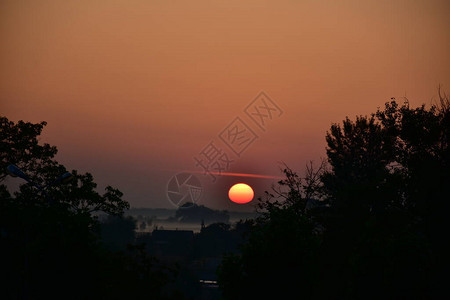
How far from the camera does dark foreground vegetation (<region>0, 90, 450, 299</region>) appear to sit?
19750 millimetres

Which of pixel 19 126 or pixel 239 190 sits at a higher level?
pixel 239 190

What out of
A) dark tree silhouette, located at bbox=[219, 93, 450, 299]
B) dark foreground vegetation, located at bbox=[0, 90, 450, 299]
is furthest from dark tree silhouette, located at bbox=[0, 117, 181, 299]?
dark tree silhouette, located at bbox=[219, 93, 450, 299]

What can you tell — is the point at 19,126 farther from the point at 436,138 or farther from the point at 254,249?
the point at 436,138

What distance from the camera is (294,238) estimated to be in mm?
19594

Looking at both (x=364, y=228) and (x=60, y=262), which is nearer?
(x=60, y=262)

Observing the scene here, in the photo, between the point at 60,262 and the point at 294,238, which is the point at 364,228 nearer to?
the point at 294,238

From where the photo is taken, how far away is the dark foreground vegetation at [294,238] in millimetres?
19750

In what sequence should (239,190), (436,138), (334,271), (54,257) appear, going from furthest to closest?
(239,190)
(436,138)
(334,271)
(54,257)

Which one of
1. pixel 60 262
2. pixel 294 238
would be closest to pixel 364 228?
pixel 294 238

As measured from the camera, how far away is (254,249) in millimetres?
19609

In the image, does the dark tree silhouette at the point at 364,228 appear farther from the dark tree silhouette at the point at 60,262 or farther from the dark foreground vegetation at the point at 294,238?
the dark tree silhouette at the point at 60,262

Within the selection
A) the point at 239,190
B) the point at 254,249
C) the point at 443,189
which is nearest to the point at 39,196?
the point at 254,249

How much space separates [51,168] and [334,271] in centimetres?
2321

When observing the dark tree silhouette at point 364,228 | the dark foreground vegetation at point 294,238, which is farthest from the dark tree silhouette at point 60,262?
the dark tree silhouette at point 364,228
